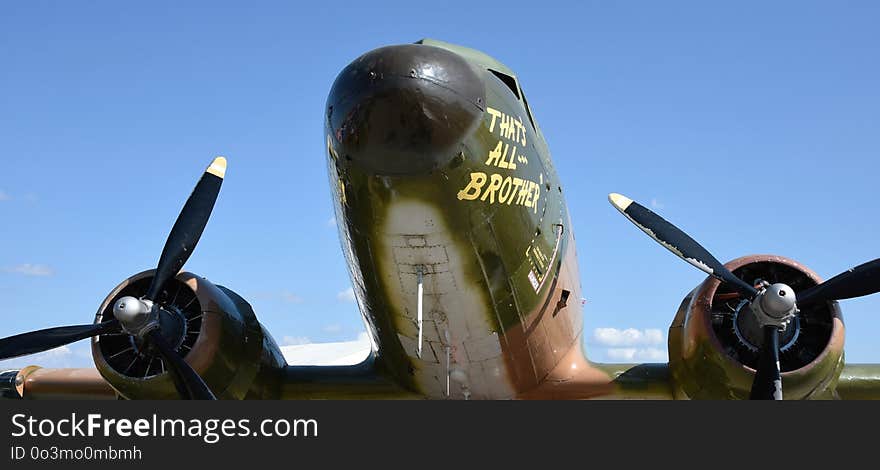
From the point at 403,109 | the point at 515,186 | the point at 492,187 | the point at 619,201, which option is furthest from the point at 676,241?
the point at 403,109

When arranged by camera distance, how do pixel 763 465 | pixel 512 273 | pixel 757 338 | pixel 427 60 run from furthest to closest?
pixel 757 338, pixel 512 273, pixel 427 60, pixel 763 465

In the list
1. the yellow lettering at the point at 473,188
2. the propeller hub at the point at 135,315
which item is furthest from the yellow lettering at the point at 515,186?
the propeller hub at the point at 135,315

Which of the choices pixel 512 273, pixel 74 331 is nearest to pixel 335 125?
pixel 512 273

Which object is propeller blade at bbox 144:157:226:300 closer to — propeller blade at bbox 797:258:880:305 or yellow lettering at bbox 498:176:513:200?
yellow lettering at bbox 498:176:513:200

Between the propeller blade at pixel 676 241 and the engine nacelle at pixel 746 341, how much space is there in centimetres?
54

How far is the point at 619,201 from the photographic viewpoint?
11.1 m

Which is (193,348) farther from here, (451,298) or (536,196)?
(536,196)

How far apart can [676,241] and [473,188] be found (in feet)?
11.2

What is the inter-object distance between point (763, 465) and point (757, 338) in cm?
457

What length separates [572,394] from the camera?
1200 cm

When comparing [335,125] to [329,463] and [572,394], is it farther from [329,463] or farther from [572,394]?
[572,394]

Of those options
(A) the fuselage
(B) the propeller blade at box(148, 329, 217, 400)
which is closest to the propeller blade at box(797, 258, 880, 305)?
(A) the fuselage

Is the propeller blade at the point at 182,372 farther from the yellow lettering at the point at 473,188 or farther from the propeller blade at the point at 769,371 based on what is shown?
the propeller blade at the point at 769,371

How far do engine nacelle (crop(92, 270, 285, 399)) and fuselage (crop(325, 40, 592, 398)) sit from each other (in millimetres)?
1999
